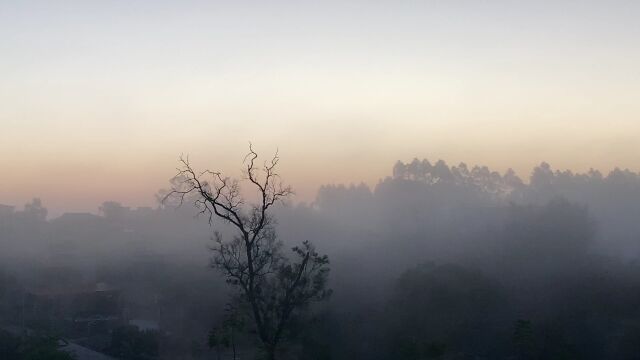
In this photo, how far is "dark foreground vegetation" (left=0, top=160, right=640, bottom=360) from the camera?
127 ft

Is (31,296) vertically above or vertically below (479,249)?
below

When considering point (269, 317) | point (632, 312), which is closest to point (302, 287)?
point (269, 317)

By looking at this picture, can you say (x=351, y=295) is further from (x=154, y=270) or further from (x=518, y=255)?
(x=154, y=270)

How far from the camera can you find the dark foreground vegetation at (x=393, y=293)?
38719mm

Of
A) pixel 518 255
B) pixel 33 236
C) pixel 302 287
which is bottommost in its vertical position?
pixel 302 287

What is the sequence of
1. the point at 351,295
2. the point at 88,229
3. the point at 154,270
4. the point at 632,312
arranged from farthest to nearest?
the point at 88,229 → the point at 154,270 → the point at 351,295 → the point at 632,312

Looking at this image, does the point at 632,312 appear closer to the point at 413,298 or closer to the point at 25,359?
the point at 413,298

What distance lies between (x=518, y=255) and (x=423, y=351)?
35.7 meters

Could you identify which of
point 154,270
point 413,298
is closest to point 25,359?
point 413,298

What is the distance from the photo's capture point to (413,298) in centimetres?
4672

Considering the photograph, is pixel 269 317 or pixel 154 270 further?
pixel 154 270

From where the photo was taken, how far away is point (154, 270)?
245 ft

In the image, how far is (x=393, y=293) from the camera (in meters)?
51.0

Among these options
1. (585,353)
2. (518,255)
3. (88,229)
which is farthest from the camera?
(88,229)
